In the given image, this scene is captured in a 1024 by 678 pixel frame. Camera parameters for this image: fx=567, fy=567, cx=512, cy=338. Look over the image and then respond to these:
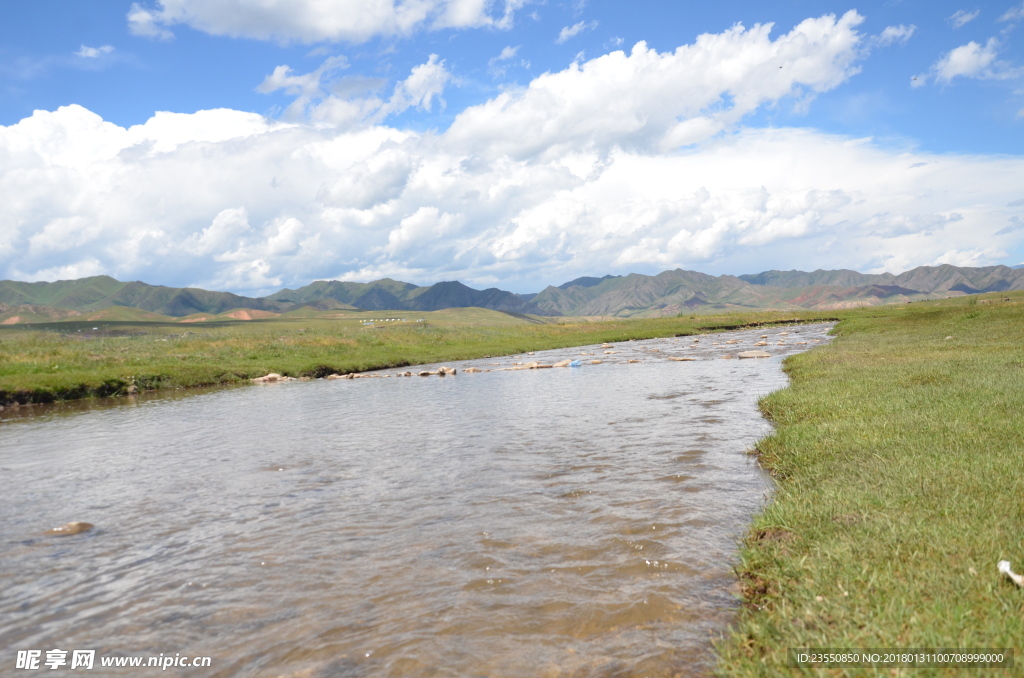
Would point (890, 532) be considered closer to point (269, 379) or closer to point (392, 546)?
point (392, 546)

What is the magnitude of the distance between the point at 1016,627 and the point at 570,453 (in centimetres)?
1262

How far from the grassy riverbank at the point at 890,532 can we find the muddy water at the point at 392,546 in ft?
2.84

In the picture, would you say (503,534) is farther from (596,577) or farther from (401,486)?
(401,486)

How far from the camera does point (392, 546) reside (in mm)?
10680

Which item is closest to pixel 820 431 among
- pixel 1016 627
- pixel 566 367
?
pixel 1016 627

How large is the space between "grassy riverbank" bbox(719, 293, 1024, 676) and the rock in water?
43.0 ft

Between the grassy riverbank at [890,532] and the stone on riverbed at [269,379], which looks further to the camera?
the stone on riverbed at [269,379]

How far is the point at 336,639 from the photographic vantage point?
757 centimetres

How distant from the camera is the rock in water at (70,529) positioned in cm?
1214

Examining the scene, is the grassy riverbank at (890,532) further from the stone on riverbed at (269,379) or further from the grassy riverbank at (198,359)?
the grassy riverbank at (198,359)

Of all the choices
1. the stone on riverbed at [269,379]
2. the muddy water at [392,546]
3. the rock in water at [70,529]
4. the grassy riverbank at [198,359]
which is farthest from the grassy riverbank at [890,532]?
the grassy riverbank at [198,359]

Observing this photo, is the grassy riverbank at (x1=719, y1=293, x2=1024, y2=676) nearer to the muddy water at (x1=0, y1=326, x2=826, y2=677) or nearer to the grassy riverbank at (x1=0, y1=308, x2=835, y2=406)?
the muddy water at (x1=0, y1=326, x2=826, y2=677)

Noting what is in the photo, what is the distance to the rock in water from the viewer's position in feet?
39.8

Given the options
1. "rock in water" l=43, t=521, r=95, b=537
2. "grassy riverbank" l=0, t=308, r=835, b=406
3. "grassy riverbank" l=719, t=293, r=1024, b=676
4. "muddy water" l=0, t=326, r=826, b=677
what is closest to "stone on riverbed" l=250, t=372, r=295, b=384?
"grassy riverbank" l=0, t=308, r=835, b=406
